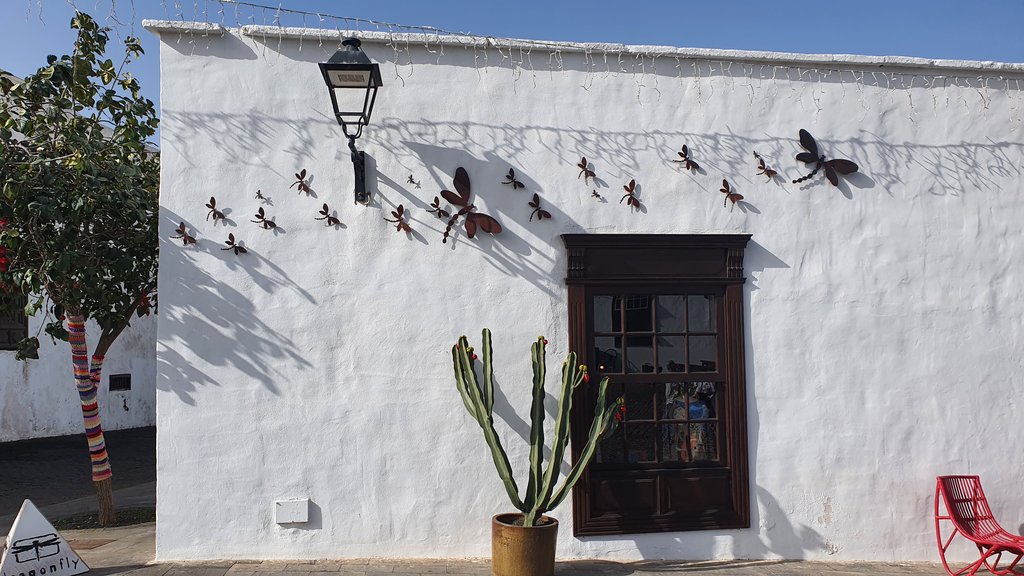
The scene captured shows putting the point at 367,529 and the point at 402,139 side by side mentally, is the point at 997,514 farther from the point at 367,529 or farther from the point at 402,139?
the point at 402,139

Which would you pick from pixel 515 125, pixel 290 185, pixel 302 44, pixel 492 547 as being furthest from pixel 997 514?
pixel 302 44

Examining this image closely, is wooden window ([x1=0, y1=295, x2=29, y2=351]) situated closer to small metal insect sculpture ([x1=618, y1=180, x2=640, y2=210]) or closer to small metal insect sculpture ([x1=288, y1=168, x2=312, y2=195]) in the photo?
small metal insect sculpture ([x1=288, y1=168, x2=312, y2=195])

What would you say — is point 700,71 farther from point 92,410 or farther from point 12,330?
point 12,330

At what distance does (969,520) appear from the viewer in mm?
6391

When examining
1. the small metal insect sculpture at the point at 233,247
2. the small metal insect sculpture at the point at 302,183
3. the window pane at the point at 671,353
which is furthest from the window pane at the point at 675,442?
the small metal insect sculpture at the point at 233,247

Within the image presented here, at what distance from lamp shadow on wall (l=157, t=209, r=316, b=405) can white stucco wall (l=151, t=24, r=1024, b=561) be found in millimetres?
16

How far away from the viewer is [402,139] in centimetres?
631

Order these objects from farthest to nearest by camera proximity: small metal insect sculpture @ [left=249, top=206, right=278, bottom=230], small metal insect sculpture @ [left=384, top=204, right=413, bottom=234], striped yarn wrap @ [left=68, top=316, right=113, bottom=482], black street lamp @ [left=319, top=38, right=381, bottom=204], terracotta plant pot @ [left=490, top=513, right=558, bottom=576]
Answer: striped yarn wrap @ [left=68, top=316, right=113, bottom=482] → small metal insect sculpture @ [left=384, top=204, right=413, bottom=234] → small metal insect sculpture @ [left=249, top=206, right=278, bottom=230] → black street lamp @ [left=319, top=38, right=381, bottom=204] → terracotta plant pot @ [left=490, top=513, right=558, bottom=576]

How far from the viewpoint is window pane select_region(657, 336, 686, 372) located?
6426 mm

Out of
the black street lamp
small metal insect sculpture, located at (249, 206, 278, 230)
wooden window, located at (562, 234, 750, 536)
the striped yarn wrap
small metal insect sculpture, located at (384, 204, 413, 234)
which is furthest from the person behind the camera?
the striped yarn wrap

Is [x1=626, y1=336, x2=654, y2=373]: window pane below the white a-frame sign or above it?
above

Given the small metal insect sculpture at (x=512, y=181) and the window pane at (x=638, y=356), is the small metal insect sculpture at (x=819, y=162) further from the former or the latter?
the small metal insect sculpture at (x=512, y=181)

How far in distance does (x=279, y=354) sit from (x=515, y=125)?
→ 2.39m

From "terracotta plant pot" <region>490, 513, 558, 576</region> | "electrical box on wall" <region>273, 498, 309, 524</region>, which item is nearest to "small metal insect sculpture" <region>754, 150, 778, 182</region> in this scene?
"terracotta plant pot" <region>490, 513, 558, 576</region>
